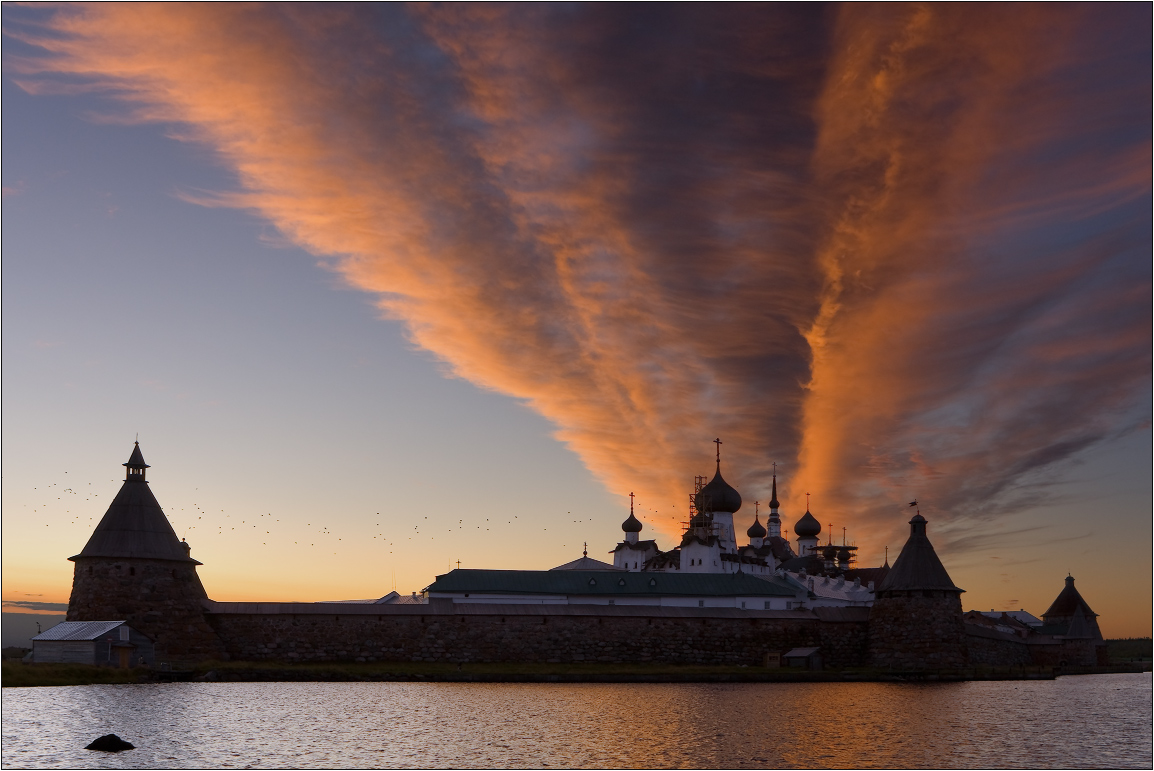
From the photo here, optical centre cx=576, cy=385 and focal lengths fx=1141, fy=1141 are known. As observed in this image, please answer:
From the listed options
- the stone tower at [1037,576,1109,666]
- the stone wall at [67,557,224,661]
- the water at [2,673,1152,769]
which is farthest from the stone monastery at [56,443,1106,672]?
the stone tower at [1037,576,1109,666]

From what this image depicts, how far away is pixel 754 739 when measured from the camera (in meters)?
31.5

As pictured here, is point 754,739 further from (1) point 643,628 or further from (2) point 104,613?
(2) point 104,613

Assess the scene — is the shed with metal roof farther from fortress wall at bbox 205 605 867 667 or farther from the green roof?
fortress wall at bbox 205 605 867 667

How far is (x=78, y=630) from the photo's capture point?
50719 mm

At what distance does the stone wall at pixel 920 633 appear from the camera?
6047 centimetres

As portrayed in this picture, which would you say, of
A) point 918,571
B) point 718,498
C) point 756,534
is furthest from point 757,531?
point 918,571

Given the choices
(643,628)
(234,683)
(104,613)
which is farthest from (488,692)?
(104,613)

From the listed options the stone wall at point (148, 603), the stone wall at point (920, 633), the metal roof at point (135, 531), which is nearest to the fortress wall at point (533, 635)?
the stone wall at point (148, 603)

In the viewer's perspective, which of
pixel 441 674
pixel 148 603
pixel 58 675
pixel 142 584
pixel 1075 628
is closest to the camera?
pixel 58 675

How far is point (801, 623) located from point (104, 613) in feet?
117

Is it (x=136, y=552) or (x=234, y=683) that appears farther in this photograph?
(x=136, y=552)

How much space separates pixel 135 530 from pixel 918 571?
134 feet

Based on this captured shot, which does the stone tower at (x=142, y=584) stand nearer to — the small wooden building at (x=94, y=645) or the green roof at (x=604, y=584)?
the small wooden building at (x=94, y=645)

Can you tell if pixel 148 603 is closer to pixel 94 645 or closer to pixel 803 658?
pixel 94 645
